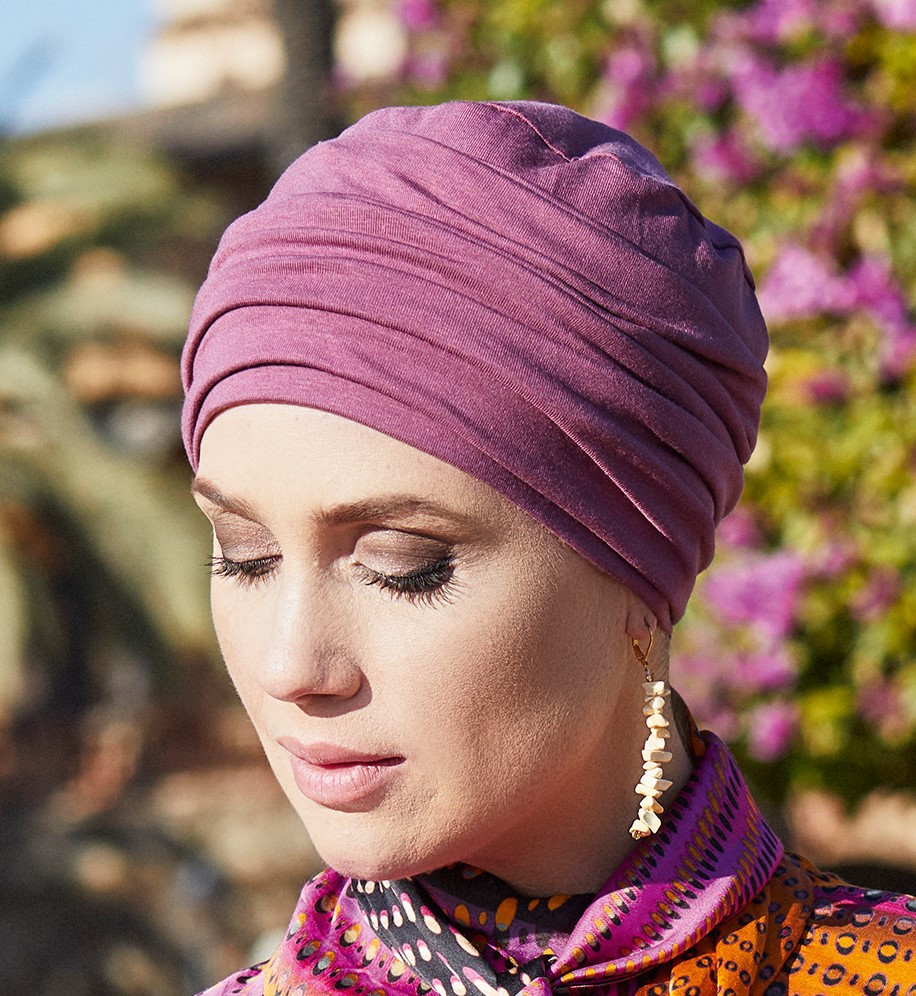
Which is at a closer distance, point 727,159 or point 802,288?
point 802,288

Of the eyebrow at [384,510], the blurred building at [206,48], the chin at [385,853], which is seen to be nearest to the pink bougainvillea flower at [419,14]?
the eyebrow at [384,510]

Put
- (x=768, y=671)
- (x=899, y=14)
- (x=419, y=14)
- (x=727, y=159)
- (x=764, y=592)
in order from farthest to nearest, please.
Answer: (x=419, y=14) < (x=727, y=159) < (x=768, y=671) < (x=764, y=592) < (x=899, y=14)

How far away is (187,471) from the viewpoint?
9844 millimetres

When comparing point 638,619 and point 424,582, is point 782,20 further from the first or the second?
point 424,582

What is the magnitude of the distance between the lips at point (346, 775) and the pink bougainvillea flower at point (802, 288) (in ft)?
9.54


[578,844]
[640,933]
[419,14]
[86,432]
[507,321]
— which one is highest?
[86,432]

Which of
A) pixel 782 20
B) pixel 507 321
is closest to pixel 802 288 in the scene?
pixel 782 20

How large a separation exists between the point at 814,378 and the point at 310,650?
114 inches

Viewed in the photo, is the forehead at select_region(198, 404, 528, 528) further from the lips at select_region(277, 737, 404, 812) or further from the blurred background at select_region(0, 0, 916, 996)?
the blurred background at select_region(0, 0, 916, 996)

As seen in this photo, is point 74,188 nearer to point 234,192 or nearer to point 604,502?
point 234,192

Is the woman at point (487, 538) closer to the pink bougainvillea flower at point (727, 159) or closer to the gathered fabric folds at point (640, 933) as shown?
the gathered fabric folds at point (640, 933)

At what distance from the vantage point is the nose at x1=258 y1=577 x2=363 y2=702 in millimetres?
1619

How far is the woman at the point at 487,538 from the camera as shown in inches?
64.7

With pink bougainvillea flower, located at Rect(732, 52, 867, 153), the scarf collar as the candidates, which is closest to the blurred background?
pink bougainvillea flower, located at Rect(732, 52, 867, 153)
